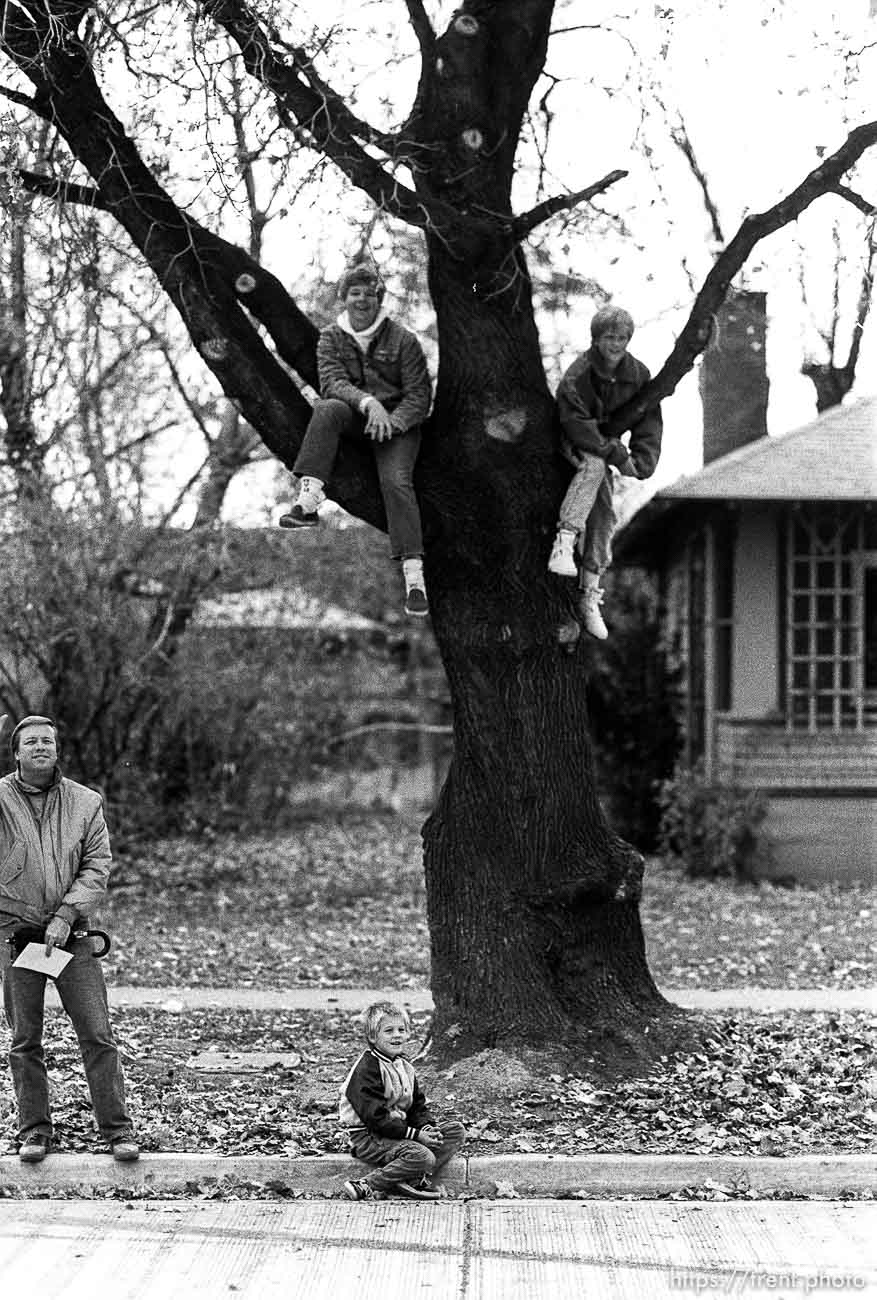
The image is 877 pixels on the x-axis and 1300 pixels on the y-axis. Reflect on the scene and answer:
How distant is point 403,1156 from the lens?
20.9 feet

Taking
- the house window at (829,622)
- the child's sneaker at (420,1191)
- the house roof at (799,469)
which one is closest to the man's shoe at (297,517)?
the child's sneaker at (420,1191)

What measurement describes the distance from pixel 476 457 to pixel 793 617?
400 inches

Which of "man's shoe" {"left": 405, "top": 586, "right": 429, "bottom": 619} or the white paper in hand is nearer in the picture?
the white paper in hand

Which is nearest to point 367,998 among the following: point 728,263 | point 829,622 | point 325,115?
point 728,263

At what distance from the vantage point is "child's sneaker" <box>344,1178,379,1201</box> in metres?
6.42

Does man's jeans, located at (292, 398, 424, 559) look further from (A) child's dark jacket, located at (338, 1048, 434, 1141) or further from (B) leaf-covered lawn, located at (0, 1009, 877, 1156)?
(B) leaf-covered lawn, located at (0, 1009, 877, 1156)

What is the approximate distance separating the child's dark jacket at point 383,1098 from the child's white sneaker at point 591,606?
8.50 ft

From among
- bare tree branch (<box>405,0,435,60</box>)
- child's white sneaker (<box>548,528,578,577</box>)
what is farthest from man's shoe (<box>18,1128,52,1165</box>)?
bare tree branch (<box>405,0,435,60</box>)

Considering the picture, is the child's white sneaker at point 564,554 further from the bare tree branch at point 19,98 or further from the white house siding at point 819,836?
the white house siding at point 819,836

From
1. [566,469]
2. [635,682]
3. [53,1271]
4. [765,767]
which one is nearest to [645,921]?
[765,767]

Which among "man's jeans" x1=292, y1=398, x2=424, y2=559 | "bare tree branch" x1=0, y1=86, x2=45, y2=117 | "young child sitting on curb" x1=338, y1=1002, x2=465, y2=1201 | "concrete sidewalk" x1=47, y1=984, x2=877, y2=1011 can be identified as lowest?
"concrete sidewalk" x1=47, y1=984, x2=877, y2=1011

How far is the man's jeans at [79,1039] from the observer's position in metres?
6.75

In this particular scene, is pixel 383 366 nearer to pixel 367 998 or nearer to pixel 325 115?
pixel 325 115

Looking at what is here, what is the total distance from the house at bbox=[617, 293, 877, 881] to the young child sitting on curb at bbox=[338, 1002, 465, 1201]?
10421 millimetres
